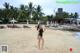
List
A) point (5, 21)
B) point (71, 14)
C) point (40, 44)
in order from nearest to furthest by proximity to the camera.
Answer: point (40, 44) → point (5, 21) → point (71, 14)

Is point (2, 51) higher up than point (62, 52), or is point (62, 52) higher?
point (2, 51)

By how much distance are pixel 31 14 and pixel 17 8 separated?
495cm

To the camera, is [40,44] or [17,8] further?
[17,8]

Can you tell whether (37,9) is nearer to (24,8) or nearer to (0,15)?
(24,8)

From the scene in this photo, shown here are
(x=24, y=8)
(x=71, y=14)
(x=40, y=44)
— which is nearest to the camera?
(x=40, y=44)

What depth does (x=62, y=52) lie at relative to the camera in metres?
9.24

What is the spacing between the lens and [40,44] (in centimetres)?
1019

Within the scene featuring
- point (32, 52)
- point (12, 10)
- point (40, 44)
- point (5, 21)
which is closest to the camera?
point (32, 52)

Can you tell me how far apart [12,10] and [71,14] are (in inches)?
915

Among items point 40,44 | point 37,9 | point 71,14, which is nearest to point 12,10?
point 37,9

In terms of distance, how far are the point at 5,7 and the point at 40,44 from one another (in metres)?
60.6

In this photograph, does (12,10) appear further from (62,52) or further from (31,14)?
(62,52)

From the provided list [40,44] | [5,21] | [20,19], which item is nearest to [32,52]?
[40,44]

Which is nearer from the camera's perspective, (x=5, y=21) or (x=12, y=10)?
(x=5, y=21)
